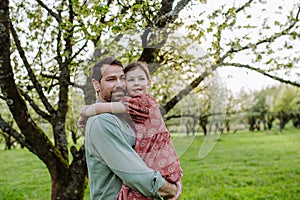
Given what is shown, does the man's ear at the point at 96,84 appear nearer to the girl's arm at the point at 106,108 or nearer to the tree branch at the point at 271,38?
the girl's arm at the point at 106,108

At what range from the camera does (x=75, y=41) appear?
5453 mm

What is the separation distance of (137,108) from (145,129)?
11cm

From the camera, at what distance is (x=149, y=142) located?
1963 mm

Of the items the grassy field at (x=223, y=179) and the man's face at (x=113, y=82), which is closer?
the man's face at (x=113, y=82)

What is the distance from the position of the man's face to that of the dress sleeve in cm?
8

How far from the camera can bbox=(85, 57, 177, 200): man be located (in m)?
1.91

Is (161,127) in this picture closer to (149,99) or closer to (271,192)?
(149,99)

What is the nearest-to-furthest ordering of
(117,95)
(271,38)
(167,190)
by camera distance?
(167,190) < (117,95) < (271,38)

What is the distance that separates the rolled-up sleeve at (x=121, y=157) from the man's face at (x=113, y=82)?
177 mm

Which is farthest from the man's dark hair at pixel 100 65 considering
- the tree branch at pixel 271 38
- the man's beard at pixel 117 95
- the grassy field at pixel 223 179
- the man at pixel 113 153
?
the grassy field at pixel 223 179

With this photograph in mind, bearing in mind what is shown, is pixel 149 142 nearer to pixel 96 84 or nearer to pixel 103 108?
pixel 103 108

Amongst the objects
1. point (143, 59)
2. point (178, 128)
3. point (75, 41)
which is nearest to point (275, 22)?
point (75, 41)

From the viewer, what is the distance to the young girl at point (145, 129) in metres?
1.97

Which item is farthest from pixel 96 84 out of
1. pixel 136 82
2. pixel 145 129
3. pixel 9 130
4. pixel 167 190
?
pixel 9 130
